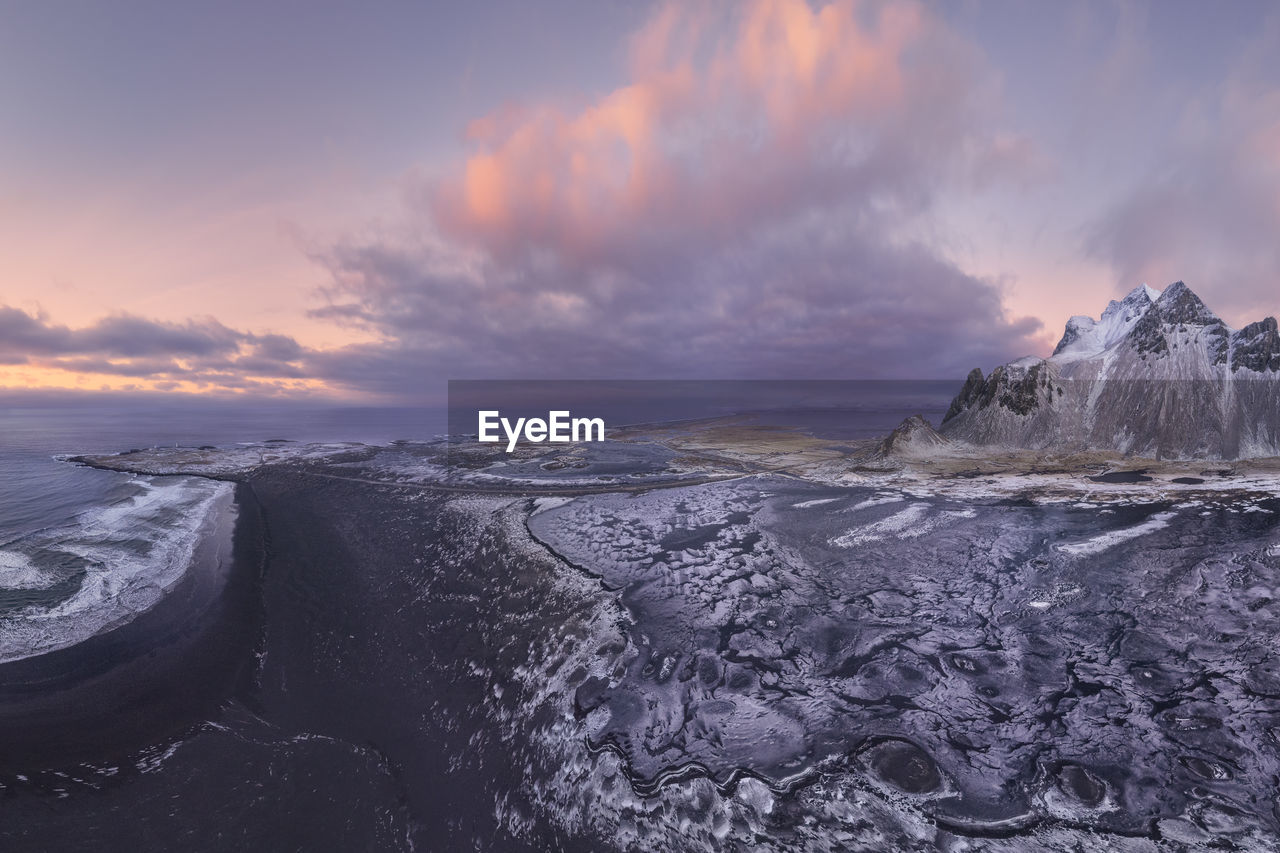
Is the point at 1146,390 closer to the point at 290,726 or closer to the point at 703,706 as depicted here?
the point at 703,706

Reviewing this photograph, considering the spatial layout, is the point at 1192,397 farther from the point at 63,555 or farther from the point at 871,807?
the point at 63,555

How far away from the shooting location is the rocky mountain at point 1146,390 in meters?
36.0

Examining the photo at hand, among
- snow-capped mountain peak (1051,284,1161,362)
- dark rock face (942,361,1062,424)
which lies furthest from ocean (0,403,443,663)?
snow-capped mountain peak (1051,284,1161,362)

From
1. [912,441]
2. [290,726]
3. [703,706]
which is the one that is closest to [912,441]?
[912,441]

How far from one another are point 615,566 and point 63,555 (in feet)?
85.9

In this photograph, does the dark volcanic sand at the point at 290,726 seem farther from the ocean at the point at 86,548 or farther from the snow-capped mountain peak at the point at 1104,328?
the snow-capped mountain peak at the point at 1104,328

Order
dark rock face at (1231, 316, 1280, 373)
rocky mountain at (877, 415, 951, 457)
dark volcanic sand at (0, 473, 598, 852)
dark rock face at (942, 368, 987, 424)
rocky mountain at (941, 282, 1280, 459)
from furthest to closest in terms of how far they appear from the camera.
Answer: dark rock face at (942, 368, 987, 424) < rocky mountain at (877, 415, 951, 457) < dark rock face at (1231, 316, 1280, 373) < rocky mountain at (941, 282, 1280, 459) < dark volcanic sand at (0, 473, 598, 852)

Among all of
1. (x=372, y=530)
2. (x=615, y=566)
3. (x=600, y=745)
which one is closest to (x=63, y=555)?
(x=372, y=530)

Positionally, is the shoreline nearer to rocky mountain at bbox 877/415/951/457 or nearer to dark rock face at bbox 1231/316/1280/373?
rocky mountain at bbox 877/415/951/457

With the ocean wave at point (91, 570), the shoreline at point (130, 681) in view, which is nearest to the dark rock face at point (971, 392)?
the shoreline at point (130, 681)

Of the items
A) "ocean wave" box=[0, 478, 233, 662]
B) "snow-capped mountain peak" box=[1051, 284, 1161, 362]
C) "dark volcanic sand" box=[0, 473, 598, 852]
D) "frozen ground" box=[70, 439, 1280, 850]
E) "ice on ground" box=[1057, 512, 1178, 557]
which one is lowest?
"dark volcanic sand" box=[0, 473, 598, 852]

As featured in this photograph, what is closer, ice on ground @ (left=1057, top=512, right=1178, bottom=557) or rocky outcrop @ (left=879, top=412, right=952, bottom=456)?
ice on ground @ (left=1057, top=512, right=1178, bottom=557)

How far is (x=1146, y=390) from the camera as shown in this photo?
132 feet

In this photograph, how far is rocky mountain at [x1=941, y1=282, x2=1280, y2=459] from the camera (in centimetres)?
3597
